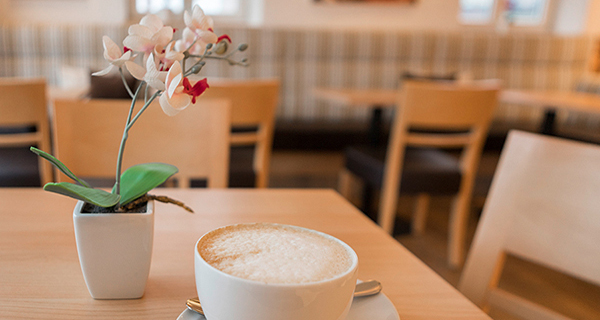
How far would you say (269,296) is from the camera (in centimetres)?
30

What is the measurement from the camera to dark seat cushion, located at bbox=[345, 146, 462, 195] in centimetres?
193

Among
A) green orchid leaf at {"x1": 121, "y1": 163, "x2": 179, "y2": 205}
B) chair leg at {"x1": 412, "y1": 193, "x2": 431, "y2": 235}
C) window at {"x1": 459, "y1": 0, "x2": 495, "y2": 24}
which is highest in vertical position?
window at {"x1": 459, "y1": 0, "x2": 495, "y2": 24}

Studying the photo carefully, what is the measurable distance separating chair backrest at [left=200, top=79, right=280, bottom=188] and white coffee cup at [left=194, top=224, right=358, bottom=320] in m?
1.34

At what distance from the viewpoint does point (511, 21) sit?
438 cm

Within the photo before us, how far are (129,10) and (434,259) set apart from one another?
3.29 meters

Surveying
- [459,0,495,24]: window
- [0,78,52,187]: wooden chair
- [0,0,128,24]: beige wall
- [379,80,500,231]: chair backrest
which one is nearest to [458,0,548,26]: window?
[459,0,495,24]: window

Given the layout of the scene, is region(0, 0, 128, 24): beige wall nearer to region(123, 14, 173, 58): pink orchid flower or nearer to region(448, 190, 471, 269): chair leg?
region(448, 190, 471, 269): chair leg

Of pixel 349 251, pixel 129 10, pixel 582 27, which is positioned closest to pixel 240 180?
pixel 349 251

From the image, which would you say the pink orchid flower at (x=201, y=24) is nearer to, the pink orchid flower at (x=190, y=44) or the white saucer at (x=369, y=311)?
the pink orchid flower at (x=190, y=44)

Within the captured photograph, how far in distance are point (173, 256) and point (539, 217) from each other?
55cm

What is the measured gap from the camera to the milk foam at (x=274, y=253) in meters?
0.32

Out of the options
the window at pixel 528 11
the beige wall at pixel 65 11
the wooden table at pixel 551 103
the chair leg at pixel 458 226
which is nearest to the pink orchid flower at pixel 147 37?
the chair leg at pixel 458 226

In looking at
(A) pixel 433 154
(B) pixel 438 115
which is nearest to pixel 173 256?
(B) pixel 438 115

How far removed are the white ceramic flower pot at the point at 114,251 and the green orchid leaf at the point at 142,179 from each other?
0.02 meters
